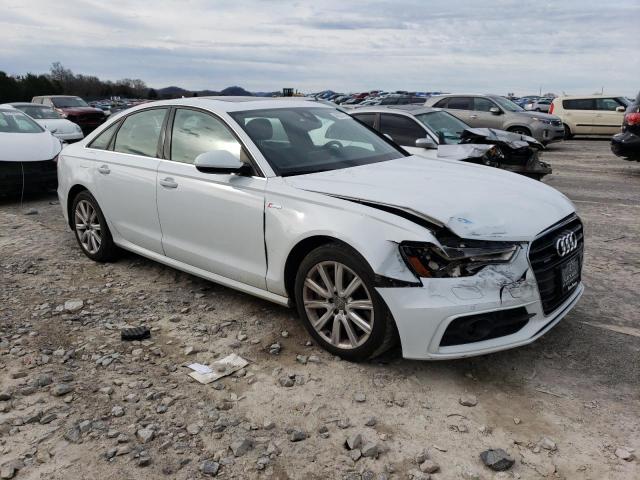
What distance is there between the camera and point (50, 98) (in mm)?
21812

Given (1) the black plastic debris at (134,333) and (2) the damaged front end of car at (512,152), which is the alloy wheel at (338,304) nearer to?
(1) the black plastic debris at (134,333)

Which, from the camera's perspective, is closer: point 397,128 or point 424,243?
point 424,243

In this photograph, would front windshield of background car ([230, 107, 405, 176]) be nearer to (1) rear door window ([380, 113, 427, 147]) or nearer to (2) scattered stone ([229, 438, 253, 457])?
(2) scattered stone ([229, 438, 253, 457])

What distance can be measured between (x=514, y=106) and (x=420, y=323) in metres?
14.1

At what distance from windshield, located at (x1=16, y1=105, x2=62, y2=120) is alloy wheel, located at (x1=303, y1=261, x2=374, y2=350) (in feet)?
52.4

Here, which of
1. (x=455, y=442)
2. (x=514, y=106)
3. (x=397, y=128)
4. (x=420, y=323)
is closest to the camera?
(x=455, y=442)

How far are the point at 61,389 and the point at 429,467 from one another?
2.10m

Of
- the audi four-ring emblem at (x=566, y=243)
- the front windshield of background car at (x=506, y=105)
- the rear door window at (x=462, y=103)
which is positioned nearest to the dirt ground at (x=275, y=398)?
the audi four-ring emblem at (x=566, y=243)

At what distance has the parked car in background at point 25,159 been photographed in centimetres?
843

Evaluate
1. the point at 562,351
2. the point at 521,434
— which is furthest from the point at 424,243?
the point at 562,351

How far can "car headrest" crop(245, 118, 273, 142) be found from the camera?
405cm

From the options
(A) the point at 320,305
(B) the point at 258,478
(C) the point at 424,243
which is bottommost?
(B) the point at 258,478

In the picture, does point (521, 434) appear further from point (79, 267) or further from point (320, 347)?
point (79, 267)

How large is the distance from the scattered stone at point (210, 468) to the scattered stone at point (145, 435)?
0.36 m
